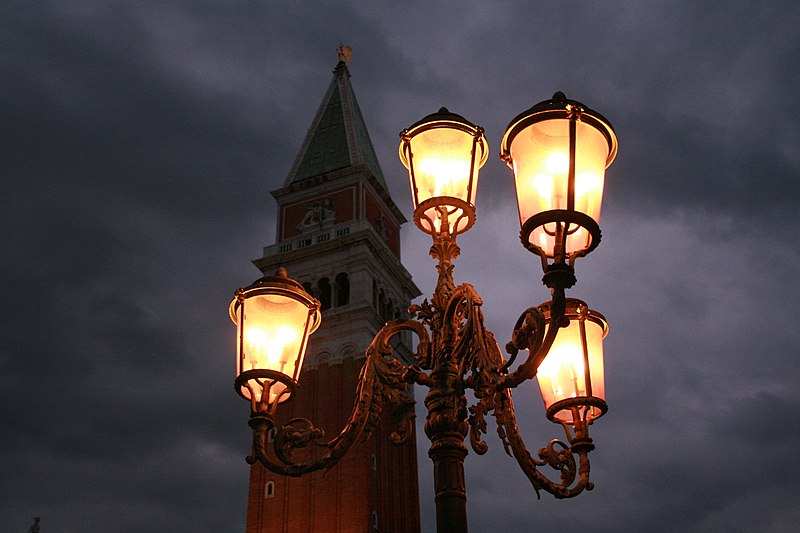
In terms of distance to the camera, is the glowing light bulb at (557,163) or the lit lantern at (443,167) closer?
the glowing light bulb at (557,163)

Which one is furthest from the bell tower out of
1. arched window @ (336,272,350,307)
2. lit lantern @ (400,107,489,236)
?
lit lantern @ (400,107,489,236)

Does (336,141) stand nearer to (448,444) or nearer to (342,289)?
(342,289)

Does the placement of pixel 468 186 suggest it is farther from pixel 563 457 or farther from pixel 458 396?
pixel 563 457

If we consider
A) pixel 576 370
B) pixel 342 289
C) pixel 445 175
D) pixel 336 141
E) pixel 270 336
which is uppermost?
pixel 336 141

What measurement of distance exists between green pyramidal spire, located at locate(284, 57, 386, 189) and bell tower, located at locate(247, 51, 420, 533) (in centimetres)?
6

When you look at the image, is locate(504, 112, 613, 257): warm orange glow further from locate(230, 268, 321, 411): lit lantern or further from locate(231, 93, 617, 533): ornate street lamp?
locate(230, 268, 321, 411): lit lantern

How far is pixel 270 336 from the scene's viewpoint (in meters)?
5.86

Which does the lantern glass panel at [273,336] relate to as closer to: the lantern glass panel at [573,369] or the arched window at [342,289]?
the lantern glass panel at [573,369]

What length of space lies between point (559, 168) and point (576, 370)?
1.71 meters

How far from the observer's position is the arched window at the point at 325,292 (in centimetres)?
3284

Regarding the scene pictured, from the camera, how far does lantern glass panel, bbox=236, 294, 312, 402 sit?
5.74 metres

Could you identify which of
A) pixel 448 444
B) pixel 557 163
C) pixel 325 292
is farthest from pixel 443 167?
pixel 325 292

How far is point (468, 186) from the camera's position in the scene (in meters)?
5.65

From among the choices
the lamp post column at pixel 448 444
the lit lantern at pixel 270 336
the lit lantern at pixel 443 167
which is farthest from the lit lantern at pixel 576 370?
the lit lantern at pixel 270 336
